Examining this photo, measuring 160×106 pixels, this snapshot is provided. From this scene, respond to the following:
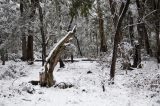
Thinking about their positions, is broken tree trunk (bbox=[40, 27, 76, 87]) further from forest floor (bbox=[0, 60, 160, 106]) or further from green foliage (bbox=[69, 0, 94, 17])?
green foliage (bbox=[69, 0, 94, 17])

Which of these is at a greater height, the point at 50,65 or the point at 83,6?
the point at 83,6

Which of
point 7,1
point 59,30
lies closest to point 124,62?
point 59,30

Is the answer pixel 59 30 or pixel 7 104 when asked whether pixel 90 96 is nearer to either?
pixel 7 104

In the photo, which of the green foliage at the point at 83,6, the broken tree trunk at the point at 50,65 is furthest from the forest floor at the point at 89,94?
the green foliage at the point at 83,6

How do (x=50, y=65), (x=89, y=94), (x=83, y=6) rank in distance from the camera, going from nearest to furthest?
(x=89, y=94) → (x=83, y=6) → (x=50, y=65)

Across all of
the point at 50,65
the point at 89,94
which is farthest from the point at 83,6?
the point at 89,94

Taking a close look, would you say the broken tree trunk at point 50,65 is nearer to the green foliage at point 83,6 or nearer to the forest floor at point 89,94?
the forest floor at point 89,94

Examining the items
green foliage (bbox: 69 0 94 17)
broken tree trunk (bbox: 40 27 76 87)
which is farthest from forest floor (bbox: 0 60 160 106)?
green foliage (bbox: 69 0 94 17)

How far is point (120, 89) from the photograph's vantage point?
14508 millimetres

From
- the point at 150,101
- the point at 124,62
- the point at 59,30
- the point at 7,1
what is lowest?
the point at 150,101

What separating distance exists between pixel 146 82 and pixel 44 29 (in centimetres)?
1031

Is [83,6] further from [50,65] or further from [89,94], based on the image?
[89,94]

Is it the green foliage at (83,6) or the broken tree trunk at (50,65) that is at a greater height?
the green foliage at (83,6)

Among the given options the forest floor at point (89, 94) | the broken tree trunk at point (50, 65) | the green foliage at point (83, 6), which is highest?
the green foliage at point (83, 6)
